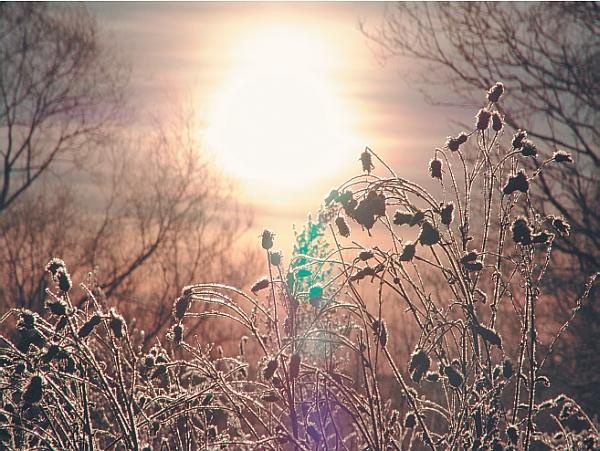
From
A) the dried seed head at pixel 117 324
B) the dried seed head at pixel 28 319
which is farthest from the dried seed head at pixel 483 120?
the dried seed head at pixel 28 319

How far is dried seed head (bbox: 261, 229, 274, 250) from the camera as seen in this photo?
3338 mm

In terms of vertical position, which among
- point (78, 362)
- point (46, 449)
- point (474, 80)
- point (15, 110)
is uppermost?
point (15, 110)

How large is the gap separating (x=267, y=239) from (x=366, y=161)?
441 millimetres

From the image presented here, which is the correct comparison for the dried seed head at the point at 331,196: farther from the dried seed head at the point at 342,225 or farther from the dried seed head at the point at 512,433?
the dried seed head at the point at 512,433

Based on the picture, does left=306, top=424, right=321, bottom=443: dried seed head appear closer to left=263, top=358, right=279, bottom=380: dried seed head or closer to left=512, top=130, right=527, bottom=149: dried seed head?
left=263, top=358, right=279, bottom=380: dried seed head

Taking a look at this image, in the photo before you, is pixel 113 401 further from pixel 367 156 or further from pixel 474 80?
pixel 474 80

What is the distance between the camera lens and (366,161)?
11.1 ft

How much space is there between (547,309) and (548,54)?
384cm

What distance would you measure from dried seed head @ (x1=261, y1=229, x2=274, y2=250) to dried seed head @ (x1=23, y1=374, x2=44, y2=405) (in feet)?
2.83

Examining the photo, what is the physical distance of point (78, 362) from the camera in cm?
361

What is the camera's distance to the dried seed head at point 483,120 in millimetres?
3453

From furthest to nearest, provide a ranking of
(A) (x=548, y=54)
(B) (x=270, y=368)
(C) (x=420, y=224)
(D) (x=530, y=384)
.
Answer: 1. (A) (x=548, y=54)
2. (D) (x=530, y=384)
3. (C) (x=420, y=224)
4. (B) (x=270, y=368)

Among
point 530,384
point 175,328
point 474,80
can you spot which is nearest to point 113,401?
point 175,328

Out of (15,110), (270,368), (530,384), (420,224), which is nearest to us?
(270,368)
